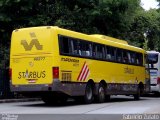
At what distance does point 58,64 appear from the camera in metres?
20.7

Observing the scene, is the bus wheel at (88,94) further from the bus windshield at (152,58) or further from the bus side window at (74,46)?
the bus windshield at (152,58)

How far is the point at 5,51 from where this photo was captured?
3034 centimetres

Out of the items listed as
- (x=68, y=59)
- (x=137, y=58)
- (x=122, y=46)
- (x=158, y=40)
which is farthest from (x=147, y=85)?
(x=158, y=40)

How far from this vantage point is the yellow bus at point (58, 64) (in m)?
20.8

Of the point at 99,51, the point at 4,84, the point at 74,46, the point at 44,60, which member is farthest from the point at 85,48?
the point at 4,84

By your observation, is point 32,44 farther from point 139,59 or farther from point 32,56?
point 139,59

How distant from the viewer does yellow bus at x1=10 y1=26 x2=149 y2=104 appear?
20.8 meters

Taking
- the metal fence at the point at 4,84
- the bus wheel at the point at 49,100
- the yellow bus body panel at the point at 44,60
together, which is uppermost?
the yellow bus body panel at the point at 44,60

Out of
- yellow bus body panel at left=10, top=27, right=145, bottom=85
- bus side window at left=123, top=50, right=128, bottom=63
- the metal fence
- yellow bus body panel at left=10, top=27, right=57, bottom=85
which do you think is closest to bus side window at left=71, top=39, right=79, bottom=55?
yellow bus body panel at left=10, top=27, right=145, bottom=85

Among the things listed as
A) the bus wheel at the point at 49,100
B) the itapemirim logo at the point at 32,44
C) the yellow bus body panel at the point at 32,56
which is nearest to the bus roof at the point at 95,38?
the yellow bus body panel at the point at 32,56

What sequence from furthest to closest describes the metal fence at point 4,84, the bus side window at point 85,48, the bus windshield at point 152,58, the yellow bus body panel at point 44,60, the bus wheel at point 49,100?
the bus windshield at point 152,58, the metal fence at point 4,84, the bus wheel at point 49,100, the bus side window at point 85,48, the yellow bus body panel at point 44,60

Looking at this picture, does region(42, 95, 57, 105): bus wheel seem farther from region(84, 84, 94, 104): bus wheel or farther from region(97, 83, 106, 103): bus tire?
region(97, 83, 106, 103): bus tire

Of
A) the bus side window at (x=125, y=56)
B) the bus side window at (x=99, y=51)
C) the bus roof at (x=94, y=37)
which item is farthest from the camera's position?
the bus side window at (x=125, y=56)

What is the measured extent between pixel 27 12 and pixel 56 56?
410 inches
